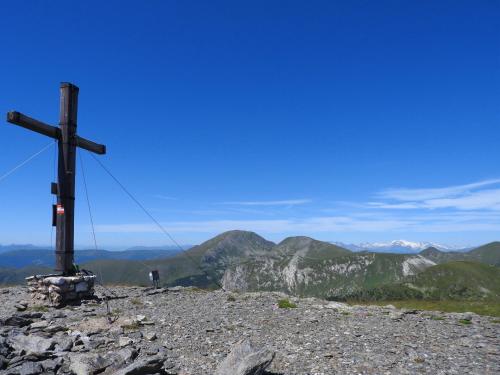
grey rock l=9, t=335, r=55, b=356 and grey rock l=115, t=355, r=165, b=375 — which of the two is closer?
grey rock l=115, t=355, r=165, b=375

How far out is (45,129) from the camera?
20469 mm

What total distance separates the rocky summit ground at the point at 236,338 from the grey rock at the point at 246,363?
40.7 inches

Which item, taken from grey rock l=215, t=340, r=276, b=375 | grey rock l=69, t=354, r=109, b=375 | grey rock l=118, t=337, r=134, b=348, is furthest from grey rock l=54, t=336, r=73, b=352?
grey rock l=215, t=340, r=276, b=375

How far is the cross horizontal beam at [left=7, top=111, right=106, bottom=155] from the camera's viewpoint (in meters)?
→ 18.8

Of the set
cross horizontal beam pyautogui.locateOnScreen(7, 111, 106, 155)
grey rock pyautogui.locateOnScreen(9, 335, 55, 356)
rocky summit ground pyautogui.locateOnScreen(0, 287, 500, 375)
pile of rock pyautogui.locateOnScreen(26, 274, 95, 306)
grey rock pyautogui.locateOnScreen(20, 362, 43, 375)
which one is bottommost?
rocky summit ground pyautogui.locateOnScreen(0, 287, 500, 375)

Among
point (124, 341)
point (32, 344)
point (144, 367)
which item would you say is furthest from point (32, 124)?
point (144, 367)

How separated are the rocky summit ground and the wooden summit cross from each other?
299cm

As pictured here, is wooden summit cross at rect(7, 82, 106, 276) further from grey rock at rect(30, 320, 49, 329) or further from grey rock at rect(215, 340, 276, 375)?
grey rock at rect(215, 340, 276, 375)

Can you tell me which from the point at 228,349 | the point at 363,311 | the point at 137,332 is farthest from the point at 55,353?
the point at 363,311

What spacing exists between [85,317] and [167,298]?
7.03 m

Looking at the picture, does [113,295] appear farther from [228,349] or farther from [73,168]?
[228,349]

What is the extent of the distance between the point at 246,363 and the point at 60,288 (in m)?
13.7

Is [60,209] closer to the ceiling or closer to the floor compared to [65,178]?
closer to the floor

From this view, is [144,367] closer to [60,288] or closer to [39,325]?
[39,325]
